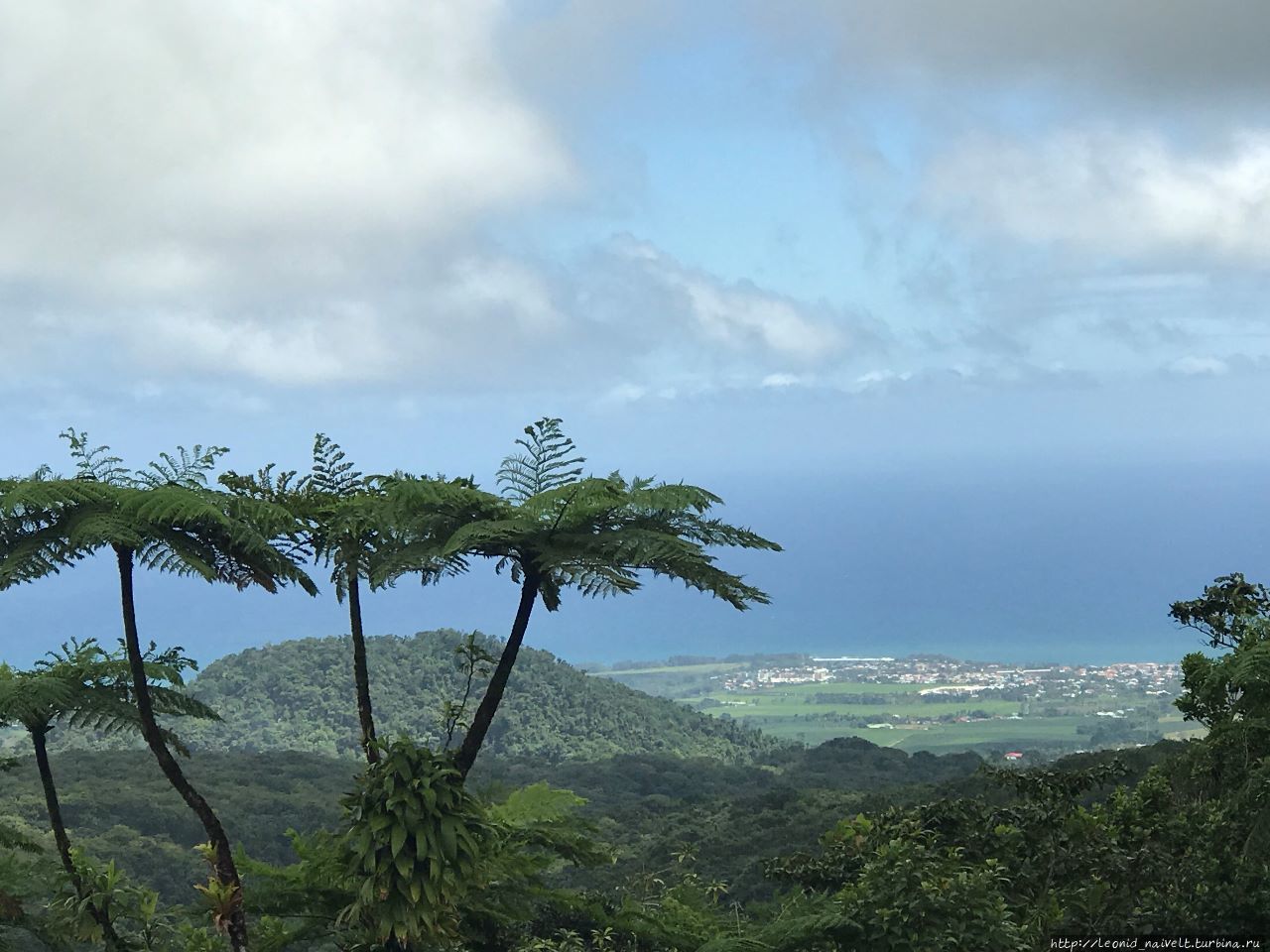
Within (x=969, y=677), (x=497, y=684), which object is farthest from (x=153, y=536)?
(x=969, y=677)

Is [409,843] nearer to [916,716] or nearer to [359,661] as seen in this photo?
[359,661]

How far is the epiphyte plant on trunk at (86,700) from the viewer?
8.26m

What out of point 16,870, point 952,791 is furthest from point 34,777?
point 16,870

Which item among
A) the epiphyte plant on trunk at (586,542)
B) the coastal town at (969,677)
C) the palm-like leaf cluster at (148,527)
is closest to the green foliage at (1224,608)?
the epiphyte plant on trunk at (586,542)

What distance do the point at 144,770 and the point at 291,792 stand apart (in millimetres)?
7583

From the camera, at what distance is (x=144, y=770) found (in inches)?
2114

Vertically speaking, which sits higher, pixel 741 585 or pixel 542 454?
pixel 542 454

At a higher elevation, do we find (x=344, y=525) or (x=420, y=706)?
→ (x=344, y=525)

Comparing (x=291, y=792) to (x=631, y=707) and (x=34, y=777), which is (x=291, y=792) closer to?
(x=34, y=777)

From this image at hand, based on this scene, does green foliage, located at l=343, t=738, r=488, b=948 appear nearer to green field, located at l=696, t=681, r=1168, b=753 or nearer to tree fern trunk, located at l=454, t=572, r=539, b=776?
tree fern trunk, located at l=454, t=572, r=539, b=776

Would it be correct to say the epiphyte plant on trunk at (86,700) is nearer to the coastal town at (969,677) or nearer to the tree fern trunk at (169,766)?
the tree fern trunk at (169,766)

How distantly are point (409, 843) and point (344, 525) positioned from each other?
1.86m

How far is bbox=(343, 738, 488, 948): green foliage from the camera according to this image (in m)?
7.11

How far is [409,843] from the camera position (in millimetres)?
7195
